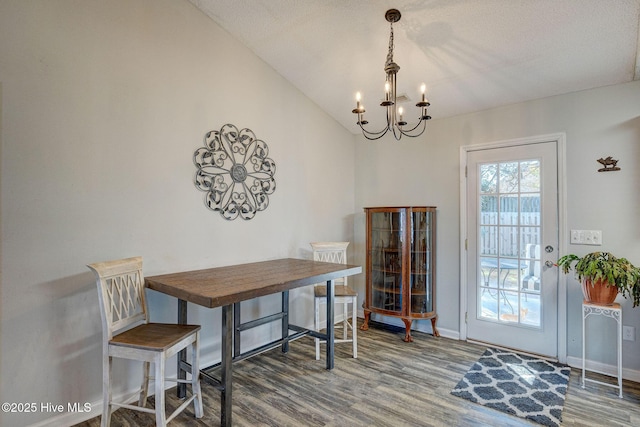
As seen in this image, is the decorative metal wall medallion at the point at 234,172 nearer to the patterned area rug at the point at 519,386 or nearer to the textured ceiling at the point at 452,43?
the textured ceiling at the point at 452,43

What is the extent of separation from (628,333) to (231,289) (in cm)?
316

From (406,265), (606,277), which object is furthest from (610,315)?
(406,265)

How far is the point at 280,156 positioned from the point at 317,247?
Result: 3.36 feet

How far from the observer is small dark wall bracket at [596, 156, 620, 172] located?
2.64 metres

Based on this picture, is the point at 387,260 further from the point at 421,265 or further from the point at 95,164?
the point at 95,164

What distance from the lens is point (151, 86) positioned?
239 cm

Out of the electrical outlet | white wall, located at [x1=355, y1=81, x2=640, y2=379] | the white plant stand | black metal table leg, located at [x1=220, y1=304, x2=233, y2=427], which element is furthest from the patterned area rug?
black metal table leg, located at [x1=220, y1=304, x2=233, y2=427]

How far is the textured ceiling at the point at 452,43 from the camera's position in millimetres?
2170

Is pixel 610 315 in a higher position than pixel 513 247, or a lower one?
lower

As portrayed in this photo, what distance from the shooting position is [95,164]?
2.12 metres

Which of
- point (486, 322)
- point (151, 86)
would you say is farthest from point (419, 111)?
point (151, 86)

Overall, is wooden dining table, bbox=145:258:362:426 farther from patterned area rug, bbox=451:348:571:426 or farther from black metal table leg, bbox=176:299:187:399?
patterned area rug, bbox=451:348:571:426

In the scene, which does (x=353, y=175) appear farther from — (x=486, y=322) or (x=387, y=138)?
(x=486, y=322)

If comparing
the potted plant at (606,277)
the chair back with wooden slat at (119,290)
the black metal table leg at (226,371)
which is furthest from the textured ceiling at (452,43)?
the black metal table leg at (226,371)
